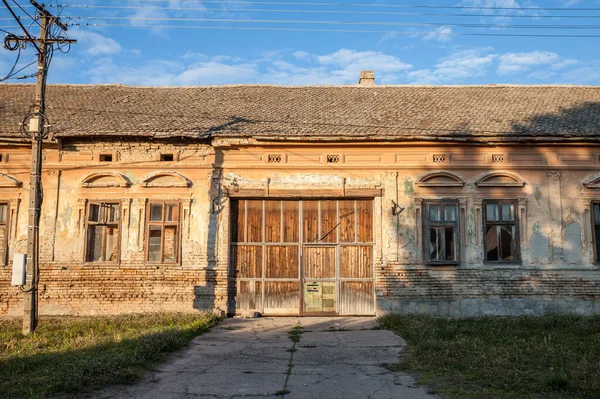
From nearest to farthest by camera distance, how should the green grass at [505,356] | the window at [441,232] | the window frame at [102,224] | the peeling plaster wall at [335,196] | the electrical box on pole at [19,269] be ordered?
the green grass at [505,356] < the electrical box on pole at [19,269] < the peeling plaster wall at [335,196] < the window at [441,232] < the window frame at [102,224]

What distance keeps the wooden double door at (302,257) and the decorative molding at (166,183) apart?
1.30m

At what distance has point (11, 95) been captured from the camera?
1619 centimetres

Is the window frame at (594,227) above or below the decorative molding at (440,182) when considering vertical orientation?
below

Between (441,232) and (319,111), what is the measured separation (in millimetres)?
4599

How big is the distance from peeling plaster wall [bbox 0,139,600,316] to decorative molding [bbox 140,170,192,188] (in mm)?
78

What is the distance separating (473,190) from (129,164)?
8.19 m

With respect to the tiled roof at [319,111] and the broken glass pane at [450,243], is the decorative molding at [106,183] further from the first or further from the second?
the broken glass pane at [450,243]

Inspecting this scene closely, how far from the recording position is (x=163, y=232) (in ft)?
42.4

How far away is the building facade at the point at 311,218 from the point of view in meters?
12.6

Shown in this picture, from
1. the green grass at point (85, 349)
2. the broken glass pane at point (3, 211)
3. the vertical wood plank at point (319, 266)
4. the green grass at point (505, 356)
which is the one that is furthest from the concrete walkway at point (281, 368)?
the broken glass pane at point (3, 211)

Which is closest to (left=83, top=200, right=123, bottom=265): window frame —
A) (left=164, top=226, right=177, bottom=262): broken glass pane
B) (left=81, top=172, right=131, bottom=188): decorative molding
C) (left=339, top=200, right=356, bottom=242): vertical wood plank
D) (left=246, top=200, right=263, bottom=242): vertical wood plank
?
(left=81, top=172, right=131, bottom=188): decorative molding

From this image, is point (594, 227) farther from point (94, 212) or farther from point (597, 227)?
point (94, 212)

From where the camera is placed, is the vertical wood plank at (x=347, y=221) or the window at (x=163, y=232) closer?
the window at (x=163, y=232)

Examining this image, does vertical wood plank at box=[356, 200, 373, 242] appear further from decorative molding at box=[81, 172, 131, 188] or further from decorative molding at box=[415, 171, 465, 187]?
decorative molding at box=[81, 172, 131, 188]
